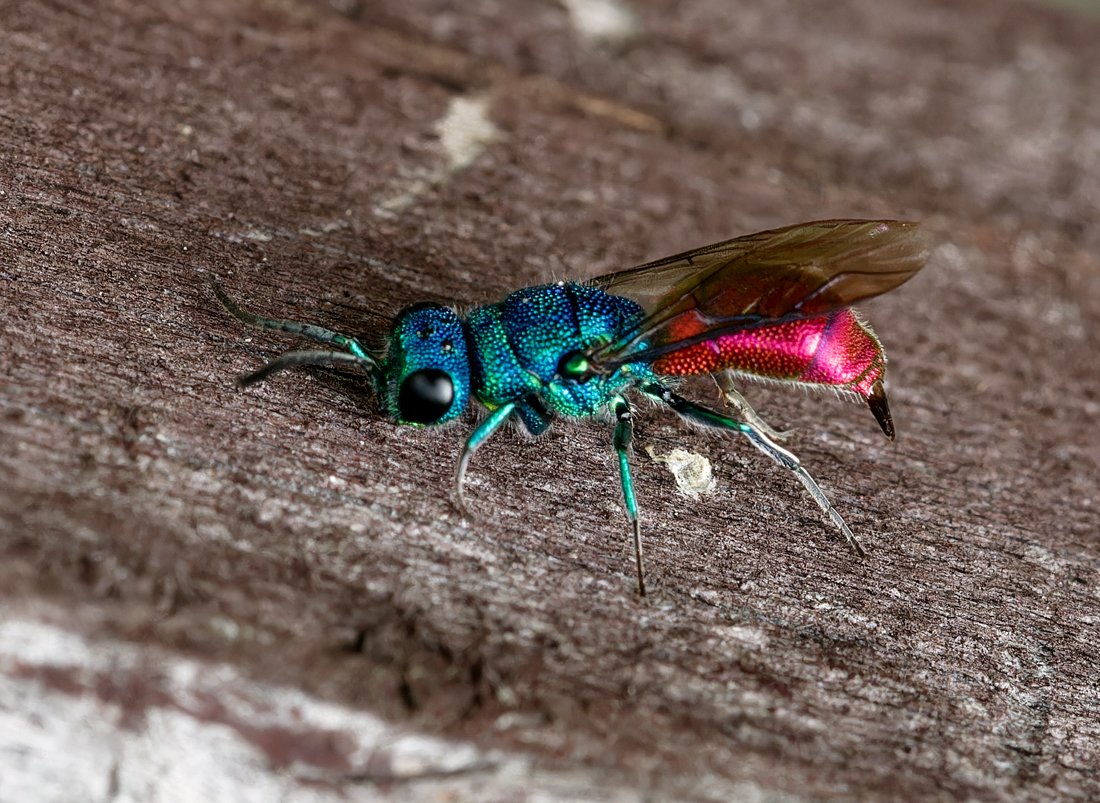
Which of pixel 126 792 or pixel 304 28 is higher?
pixel 304 28

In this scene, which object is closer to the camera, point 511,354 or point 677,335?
point 511,354

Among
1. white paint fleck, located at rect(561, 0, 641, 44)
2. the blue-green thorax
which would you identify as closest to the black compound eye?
the blue-green thorax

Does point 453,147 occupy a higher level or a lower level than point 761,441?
higher

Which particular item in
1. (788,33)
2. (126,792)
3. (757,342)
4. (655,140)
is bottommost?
(126,792)

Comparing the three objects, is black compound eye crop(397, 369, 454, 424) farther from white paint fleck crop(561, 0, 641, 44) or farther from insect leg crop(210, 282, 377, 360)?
white paint fleck crop(561, 0, 641, 44)

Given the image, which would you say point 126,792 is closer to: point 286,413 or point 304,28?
point 286,413

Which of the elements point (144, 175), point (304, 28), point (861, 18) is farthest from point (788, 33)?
point (144, 175)

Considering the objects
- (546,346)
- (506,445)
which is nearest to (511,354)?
(546,346)

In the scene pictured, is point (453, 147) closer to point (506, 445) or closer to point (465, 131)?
point (465, 131)
